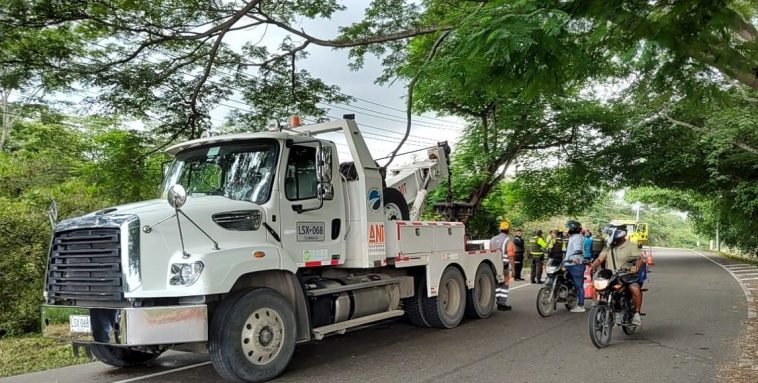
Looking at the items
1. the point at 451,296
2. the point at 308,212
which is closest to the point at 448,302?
the point at 451,296

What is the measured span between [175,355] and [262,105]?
735 cm

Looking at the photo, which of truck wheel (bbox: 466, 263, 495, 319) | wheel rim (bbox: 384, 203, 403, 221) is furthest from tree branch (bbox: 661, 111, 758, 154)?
wheel rim (bbox: 384, 203, 403, 221)

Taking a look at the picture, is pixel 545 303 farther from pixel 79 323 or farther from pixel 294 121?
pixel 79 323

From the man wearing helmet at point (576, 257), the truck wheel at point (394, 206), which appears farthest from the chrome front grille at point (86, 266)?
the man wearing helmet at point (576, 257)

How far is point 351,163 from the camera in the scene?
8.16m

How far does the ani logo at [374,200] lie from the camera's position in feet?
26.6

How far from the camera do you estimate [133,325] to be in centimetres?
558

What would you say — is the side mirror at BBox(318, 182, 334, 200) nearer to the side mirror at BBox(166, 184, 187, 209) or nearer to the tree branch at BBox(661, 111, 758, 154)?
the side mirror at BBox(166, 184, 187, 209)

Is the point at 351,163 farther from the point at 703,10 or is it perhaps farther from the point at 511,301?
the point at 511,301

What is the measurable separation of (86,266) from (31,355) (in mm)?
3070

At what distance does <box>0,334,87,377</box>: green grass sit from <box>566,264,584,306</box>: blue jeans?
8024 millimetres

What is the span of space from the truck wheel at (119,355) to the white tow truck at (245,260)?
2cm

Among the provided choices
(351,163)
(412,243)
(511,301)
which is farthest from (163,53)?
(511,301)

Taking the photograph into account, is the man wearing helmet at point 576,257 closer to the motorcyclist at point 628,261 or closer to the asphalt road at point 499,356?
the asphalt road at point 499,356
